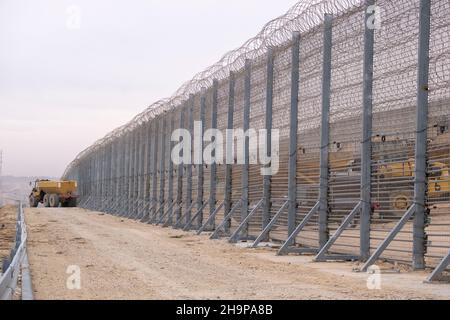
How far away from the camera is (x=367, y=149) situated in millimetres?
11180

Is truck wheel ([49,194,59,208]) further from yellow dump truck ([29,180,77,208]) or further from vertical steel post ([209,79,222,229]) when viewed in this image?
vertical steel post ([209,79,222,229])

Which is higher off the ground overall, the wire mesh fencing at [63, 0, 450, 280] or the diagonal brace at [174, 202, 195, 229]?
the wire mesh fencing at [63, 0, 450, 280]

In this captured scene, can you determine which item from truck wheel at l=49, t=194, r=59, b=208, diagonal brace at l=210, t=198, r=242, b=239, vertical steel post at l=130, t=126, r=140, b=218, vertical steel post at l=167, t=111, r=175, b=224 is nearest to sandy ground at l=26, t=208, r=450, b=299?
diagonal brace at l=210, t=198, r=242, b=239

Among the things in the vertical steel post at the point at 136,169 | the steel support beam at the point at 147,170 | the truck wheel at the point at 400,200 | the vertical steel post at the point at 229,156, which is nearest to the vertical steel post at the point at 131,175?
the vertical steel post at the point at 136,169

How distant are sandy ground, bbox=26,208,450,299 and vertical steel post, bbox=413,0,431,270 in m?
0.46

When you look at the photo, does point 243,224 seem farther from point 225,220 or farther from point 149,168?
point 149,168

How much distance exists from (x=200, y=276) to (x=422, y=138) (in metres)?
3.52

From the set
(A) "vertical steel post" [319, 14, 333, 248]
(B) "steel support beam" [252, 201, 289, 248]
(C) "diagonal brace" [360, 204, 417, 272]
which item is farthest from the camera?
(B) "steel support beam" [252, 201, 289, 248]

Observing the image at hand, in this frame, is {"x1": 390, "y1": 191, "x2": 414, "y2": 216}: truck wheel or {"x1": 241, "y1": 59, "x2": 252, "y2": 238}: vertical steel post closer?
{"x1": 390, "y1": 191, "x2": 414, "y2": 216}: truck wheel

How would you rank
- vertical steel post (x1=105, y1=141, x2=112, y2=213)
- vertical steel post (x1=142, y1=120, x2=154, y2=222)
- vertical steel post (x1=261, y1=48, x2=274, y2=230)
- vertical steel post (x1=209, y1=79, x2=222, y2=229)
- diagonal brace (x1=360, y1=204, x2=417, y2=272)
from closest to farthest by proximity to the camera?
diagonal brace (x1=360, y1=204, x2=417, y2=272) < vertical steel post (x1=261, y1=48, x2=274, y2=230) < vertical steel post (x1=209, y1=79, x2=222, y2=229) < vertical steel post (x1=142, y1=120, x2=154, y2=222) < vertical steel post (x1=105, y1=141, x2=112, y2=213)

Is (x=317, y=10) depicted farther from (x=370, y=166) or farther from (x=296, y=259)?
(x=296, y=259)

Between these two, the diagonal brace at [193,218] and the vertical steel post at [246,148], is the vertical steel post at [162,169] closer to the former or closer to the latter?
the diagonal brace at [193,218]

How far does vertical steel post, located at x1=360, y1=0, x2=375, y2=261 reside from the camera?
11.1 metres
